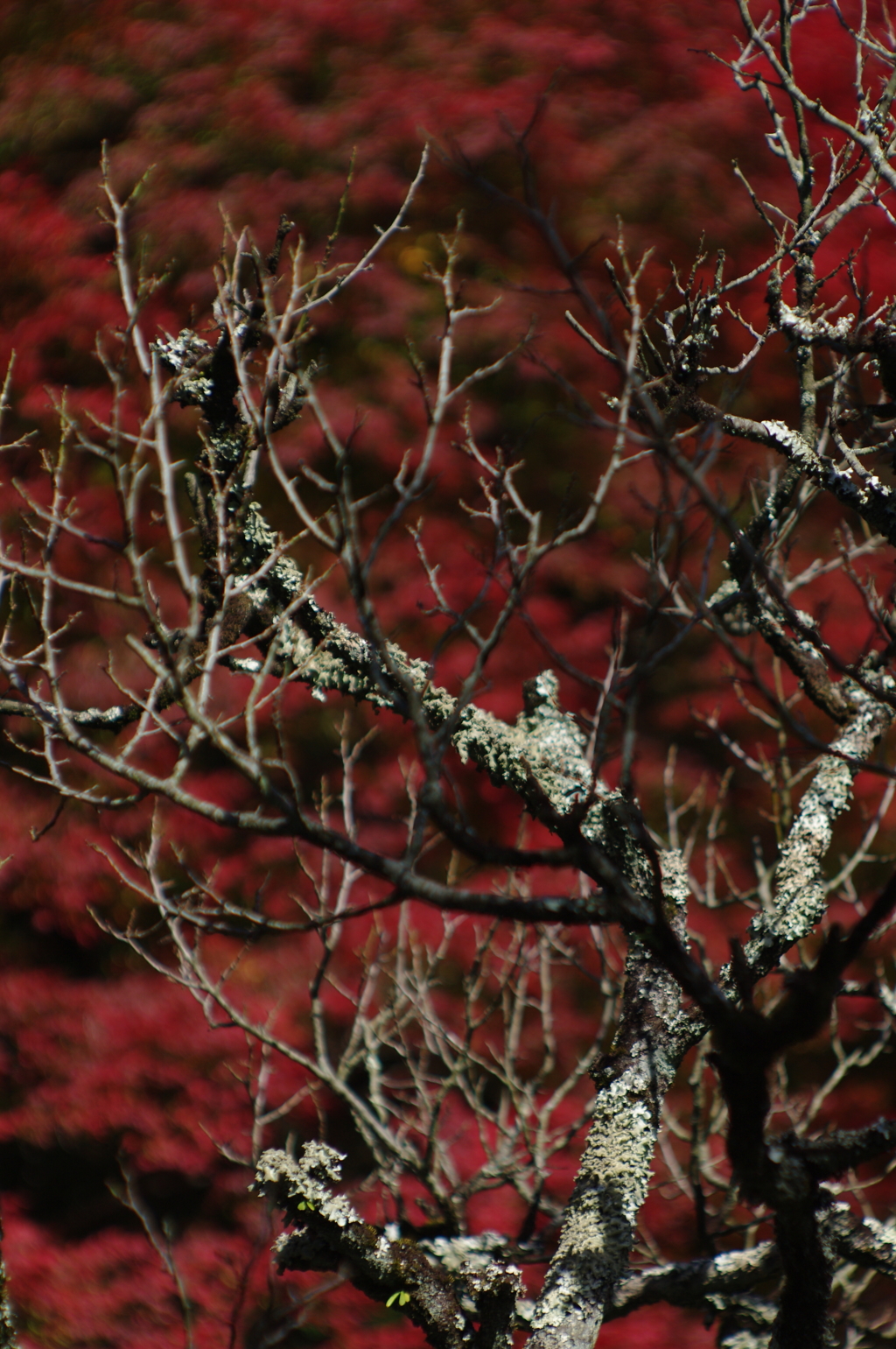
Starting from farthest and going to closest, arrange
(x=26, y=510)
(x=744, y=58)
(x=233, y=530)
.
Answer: (x=26, y=510)
(x=744, y=58)
(x=233, y=530)

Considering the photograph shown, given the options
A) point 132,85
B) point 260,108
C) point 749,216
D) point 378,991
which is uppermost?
point 132,85

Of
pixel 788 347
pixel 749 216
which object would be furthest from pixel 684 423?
pixel 788 347

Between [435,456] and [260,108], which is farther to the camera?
[260,108]

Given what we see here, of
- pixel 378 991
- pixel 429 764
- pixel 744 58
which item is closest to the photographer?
pixel 429 764

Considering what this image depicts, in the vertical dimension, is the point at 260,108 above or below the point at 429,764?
above

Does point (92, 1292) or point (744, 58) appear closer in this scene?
point (744, 58)

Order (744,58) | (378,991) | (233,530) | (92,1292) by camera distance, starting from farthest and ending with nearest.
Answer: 1. (378,991)
2. (92,1292)
3. (744,58)
4. (233,530)

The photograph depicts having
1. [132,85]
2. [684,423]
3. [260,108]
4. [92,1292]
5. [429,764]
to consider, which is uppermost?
[132,85]

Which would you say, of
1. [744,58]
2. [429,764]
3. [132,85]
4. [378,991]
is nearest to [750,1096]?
[429,764]

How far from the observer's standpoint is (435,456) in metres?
7.10

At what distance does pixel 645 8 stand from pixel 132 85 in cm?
515

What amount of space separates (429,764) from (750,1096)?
0.83 meters

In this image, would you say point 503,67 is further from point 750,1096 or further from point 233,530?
point 750,1096

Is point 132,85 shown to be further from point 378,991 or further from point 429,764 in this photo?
point 429,764
